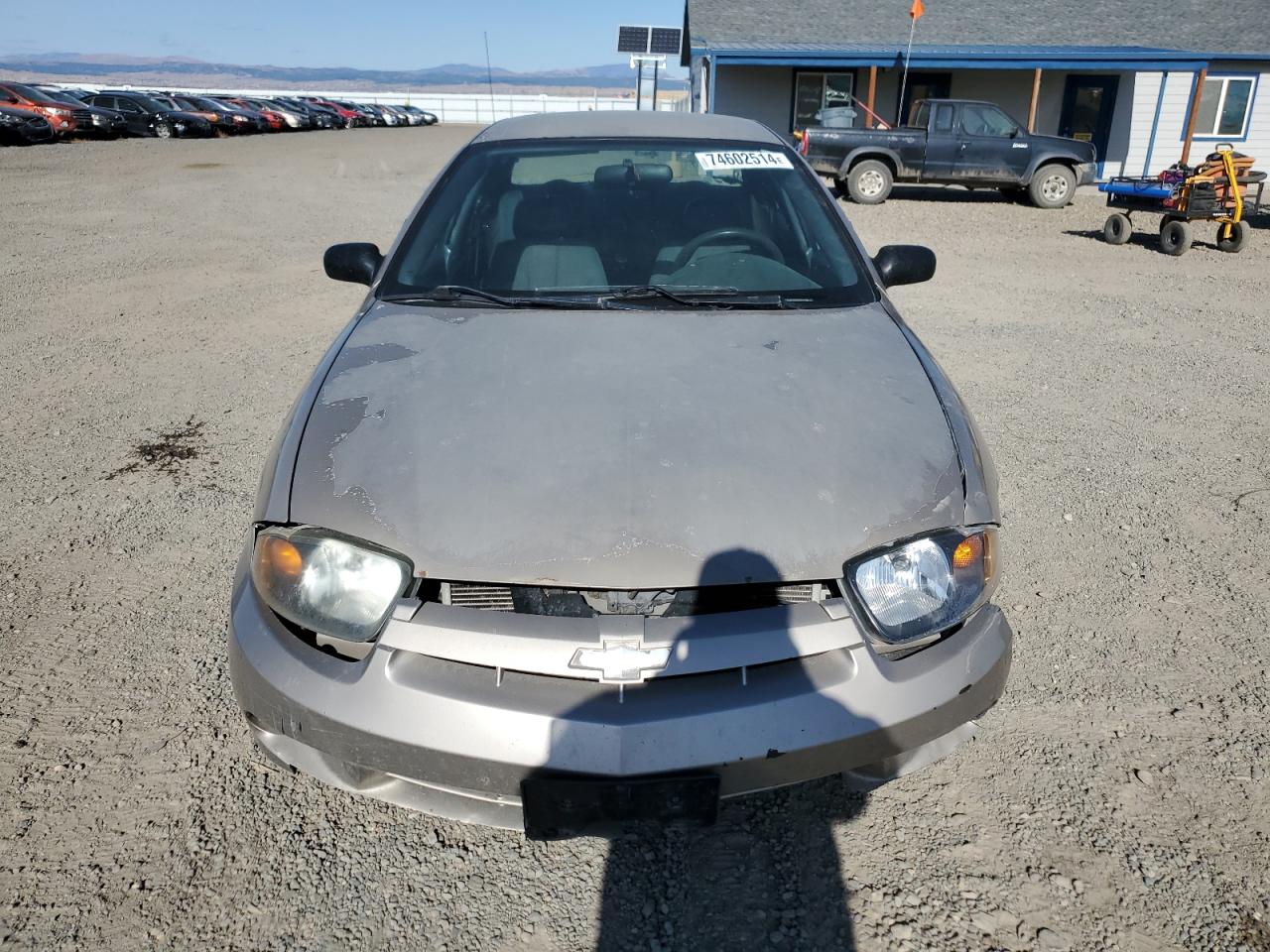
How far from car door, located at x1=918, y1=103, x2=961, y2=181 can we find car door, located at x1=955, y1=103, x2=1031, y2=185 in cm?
9

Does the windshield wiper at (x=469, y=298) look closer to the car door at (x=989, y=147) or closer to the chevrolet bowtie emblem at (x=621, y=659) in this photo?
the chevrolet bowtie emblem at (x=621, y=659)

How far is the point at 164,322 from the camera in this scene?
22.1 feet

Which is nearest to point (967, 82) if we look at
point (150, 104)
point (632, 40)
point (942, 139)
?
point (942, 139)

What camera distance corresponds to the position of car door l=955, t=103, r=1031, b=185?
14.8 m

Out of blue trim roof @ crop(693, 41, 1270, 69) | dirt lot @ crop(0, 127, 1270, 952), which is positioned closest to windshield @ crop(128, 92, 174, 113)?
blue trim roof @ crop(693, 41, 1270, 69)

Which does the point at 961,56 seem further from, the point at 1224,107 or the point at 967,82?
the point at 1224,107

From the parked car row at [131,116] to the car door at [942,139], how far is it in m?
22.4

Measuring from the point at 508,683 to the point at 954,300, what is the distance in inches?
288

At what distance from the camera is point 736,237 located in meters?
3.26

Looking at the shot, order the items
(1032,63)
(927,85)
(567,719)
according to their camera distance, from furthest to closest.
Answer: (927,85) < (1032,63) < (567,719)

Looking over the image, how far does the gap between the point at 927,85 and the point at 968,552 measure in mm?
22024

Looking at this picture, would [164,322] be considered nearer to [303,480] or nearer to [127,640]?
[127,640]

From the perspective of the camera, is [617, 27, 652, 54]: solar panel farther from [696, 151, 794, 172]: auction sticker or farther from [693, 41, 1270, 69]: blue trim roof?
[696, 151, 794, 172]: auction sticker

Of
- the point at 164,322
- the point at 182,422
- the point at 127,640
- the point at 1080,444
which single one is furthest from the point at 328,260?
the point at 164,322
